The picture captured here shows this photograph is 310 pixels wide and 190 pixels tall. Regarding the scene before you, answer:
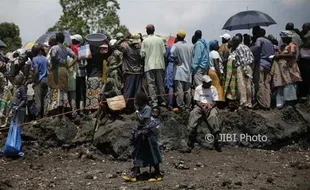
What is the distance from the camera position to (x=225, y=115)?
11.2 metres

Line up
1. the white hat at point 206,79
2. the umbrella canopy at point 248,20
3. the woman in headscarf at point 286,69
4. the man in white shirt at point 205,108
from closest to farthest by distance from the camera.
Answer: the white hat at point 206,79 → the man in white shirt at point 205,108 → the woman in headscarf at point 286,69 → the umbrella canopy at point 248,20

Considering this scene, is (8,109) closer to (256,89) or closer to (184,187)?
(184,187)

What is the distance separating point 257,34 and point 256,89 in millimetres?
1313

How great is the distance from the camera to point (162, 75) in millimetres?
10703

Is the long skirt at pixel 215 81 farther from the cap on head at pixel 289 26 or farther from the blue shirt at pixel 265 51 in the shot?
the cap on head at pixel 289 26

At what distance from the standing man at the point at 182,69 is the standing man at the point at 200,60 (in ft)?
0.46

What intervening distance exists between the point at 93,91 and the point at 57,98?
0.85 m

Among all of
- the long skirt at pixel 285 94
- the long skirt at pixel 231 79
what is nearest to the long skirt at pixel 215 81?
the long skirt at pixel 231 79

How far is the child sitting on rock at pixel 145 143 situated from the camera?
27.5 feet

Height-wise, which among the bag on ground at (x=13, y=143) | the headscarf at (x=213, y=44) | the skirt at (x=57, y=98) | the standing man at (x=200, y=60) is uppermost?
the headscarf at (x=213, y=44)

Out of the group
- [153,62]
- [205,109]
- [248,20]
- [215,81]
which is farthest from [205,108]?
[248,20]

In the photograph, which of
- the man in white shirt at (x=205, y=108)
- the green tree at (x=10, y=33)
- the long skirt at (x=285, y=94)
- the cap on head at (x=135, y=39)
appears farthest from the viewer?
the green tree at (x=10, y=33)

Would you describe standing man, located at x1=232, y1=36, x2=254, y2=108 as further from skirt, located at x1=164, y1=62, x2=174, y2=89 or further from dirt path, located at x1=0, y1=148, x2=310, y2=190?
skirt, located at x1=164, y1=62, x2=174, y2=89

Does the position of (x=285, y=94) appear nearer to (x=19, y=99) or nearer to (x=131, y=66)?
(x=131, y=66)
